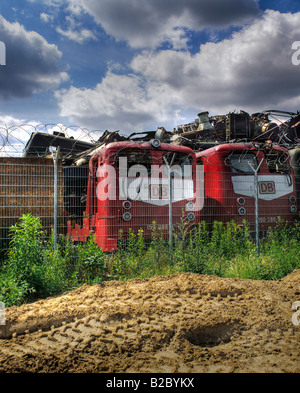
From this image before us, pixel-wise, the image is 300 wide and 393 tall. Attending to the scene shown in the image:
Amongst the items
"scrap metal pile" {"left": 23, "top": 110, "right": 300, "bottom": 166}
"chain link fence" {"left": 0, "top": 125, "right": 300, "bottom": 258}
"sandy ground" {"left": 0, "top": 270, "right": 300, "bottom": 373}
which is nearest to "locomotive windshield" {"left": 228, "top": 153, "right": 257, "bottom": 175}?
"chain link fence" {"left": 0, "top": 125, "right": 300, "bottom": 258}

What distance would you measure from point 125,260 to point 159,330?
250 centimetres

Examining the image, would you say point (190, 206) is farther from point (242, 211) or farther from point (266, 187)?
point (266, 187)

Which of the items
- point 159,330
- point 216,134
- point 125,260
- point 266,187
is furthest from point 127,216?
point 216,134

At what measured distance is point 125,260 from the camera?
5879 mm

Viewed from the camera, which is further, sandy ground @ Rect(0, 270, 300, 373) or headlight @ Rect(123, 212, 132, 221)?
headlight @ Rect(123, 212, 132, 221)

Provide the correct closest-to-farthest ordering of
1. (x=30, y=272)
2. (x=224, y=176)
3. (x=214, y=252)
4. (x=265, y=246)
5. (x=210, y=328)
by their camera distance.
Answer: (x=210, y=328)
(x=30, y=272)
(x=214, y=252)
(x=265, y=246)
(x=224, y=176)

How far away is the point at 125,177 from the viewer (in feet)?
22.3

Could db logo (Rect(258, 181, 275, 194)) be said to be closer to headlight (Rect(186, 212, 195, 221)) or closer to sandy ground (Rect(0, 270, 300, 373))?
headlight (Rect(186, 212, 195, 221))

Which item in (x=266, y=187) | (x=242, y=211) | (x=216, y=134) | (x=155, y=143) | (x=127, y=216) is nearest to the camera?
(x=127, y=216)

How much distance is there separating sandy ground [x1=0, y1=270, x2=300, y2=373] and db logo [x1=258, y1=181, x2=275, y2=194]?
3616 millimetres

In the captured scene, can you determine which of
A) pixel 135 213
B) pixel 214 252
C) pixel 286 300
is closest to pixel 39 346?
pixel 286 300

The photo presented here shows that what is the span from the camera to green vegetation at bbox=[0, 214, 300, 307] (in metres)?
4.94

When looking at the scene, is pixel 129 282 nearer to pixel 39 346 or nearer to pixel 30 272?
pixel 30 272
